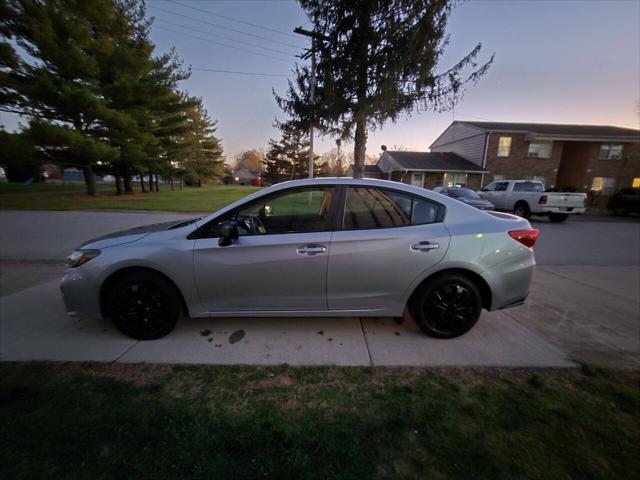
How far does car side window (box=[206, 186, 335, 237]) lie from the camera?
9.18 ft

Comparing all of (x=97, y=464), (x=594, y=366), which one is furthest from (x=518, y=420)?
(x=97, y=464)

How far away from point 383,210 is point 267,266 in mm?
1310

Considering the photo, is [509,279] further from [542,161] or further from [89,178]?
[542,161]

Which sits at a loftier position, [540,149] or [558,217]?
[540,149]

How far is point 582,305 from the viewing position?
3.88 meters

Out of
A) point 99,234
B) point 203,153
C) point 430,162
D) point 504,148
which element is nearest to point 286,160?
point 203,153

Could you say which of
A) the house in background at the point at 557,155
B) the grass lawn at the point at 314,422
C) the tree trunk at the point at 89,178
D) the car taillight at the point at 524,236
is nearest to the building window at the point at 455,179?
the house in background at the point at 557,155

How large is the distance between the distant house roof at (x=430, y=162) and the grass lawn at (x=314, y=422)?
24306 millimetres

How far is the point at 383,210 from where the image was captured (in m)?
2.82

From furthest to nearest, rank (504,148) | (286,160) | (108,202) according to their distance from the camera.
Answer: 1. (286,160)
2. (504,148)
3. (108,202)

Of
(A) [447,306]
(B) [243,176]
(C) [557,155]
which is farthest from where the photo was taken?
(B) [243,176]

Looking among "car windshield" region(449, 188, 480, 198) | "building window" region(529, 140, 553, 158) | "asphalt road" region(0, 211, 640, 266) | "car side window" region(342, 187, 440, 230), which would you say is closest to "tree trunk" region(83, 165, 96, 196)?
"asphalt road" region(0, 211, 640, 266)

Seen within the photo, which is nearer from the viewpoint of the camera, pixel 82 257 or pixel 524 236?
pixel 82 257

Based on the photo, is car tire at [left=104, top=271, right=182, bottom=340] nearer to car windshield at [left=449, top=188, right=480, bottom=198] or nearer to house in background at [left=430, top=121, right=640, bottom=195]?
car windshield at [left=449, top=188, right=480, bottom=198]
